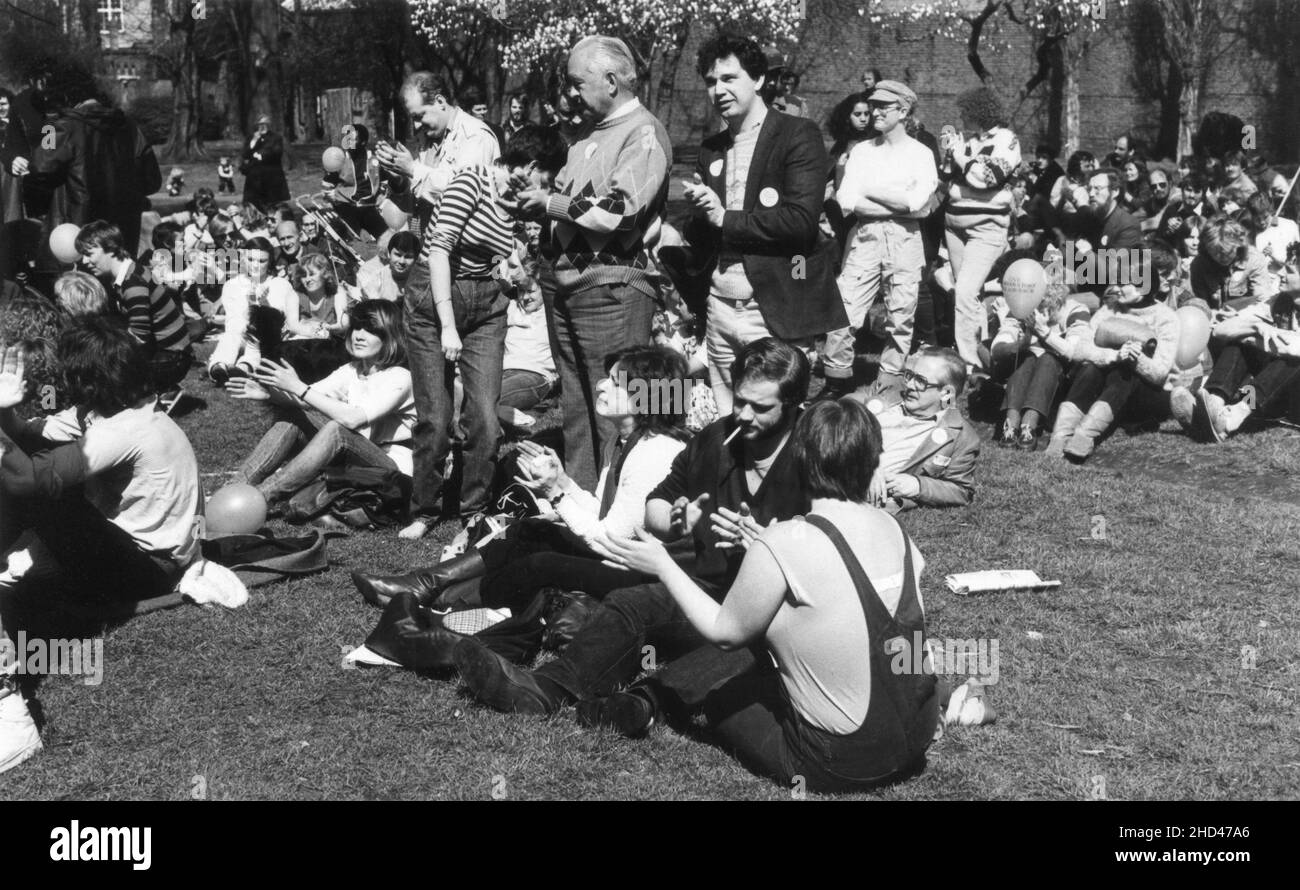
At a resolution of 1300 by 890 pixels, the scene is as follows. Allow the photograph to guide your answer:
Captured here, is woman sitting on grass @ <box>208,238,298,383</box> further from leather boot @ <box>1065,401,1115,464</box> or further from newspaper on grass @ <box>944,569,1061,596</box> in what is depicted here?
leather boot @ <box>1065,401,1115,464</box>

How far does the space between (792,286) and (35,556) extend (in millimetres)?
3307

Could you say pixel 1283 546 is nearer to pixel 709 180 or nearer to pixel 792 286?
pixel 792 286

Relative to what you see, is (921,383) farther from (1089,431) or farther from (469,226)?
(469,226)

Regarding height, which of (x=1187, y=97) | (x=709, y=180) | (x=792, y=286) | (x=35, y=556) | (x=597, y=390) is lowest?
(x=35, y=556)

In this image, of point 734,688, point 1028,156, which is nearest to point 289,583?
point 734,688

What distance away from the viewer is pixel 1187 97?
105ft

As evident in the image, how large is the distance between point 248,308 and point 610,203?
14.0ft

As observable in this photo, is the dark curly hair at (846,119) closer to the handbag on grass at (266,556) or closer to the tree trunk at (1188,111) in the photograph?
the handbag on grass at (266,556)

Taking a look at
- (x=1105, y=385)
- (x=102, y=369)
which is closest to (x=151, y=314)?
(x=102, y=369)

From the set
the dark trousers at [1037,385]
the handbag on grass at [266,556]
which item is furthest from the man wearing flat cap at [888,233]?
the handbag on grass at [266,556]

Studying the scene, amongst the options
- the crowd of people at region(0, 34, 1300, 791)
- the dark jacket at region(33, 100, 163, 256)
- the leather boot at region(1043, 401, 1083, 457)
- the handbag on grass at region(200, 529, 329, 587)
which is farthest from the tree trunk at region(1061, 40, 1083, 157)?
the handbag on grass at region(200, 529, 329, 587)

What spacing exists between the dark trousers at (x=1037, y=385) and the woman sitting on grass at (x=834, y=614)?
4.57m

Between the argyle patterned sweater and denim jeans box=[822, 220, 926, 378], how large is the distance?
2939mm

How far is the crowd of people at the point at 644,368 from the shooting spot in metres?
3.99
